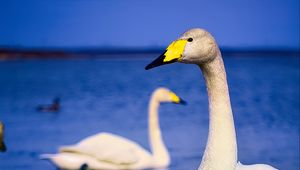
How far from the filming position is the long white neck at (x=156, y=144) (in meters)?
9.77

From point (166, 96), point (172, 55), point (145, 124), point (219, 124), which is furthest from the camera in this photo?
point (145, 124)

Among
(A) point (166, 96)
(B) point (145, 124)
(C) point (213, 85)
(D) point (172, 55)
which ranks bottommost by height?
(B) point (145, 124)

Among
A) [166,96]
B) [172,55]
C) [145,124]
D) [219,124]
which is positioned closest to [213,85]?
[219,124]

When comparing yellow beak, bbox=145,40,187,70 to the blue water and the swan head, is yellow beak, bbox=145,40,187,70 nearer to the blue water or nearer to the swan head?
the swan head

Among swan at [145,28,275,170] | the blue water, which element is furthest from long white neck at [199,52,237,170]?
the blue water

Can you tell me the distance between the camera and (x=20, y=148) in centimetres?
1192

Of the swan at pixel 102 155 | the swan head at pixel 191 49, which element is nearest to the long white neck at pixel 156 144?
the swan at pixel 102 155

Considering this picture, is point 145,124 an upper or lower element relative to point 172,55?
lower

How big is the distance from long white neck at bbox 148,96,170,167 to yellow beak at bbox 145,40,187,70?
591cm

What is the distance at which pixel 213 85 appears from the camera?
13.4 ft

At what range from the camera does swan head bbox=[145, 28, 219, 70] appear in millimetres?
3873

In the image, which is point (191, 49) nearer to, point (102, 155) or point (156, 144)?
point (102, 155)

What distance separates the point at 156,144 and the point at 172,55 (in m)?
6.33

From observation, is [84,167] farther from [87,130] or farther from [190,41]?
[87,130]
